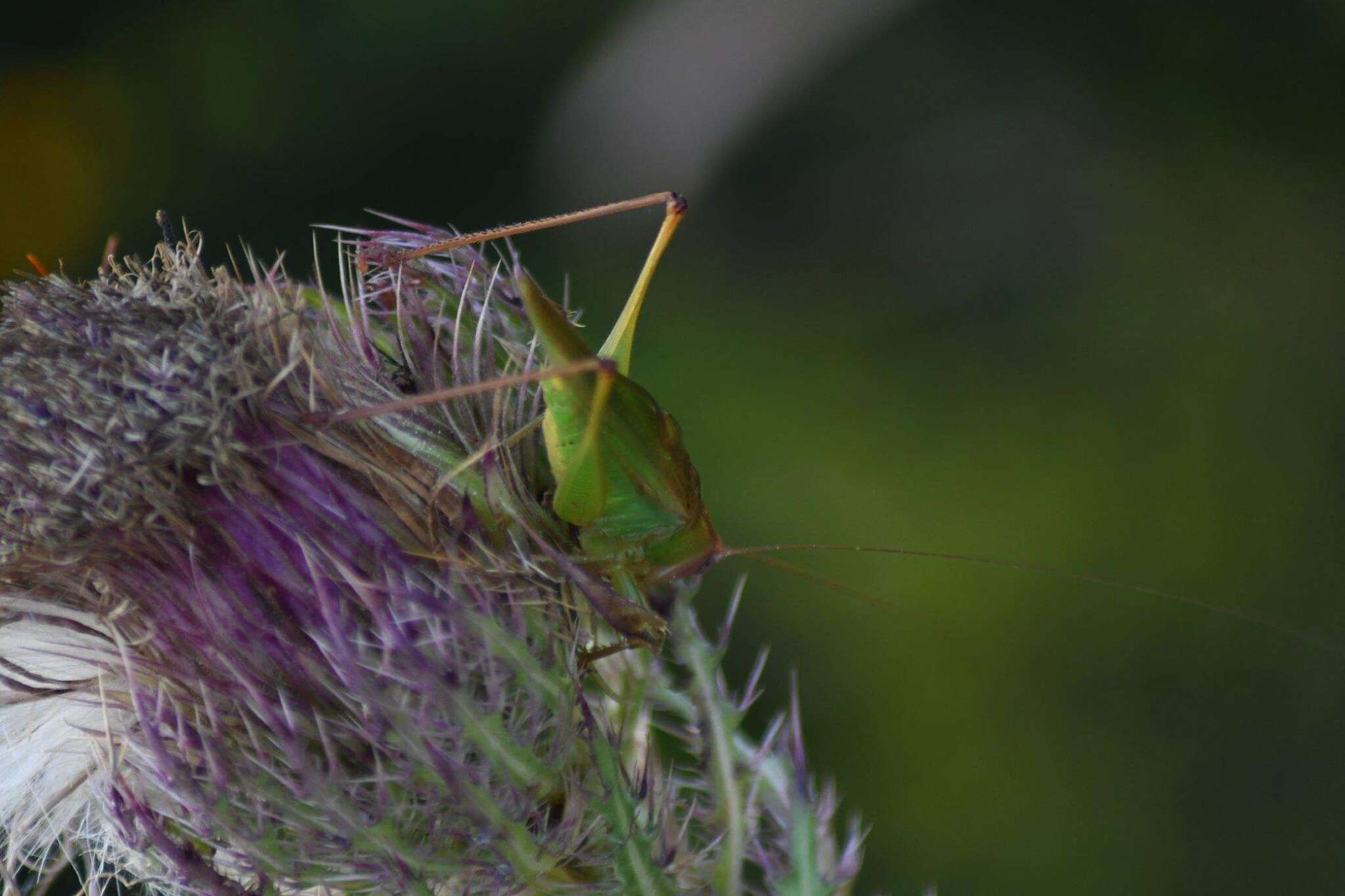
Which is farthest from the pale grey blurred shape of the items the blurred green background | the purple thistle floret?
the purple thistle floret

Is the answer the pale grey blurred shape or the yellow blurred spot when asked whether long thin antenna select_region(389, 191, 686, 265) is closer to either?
the pale grey blurred shape

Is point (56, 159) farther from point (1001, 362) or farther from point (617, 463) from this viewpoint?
point (617, 463)

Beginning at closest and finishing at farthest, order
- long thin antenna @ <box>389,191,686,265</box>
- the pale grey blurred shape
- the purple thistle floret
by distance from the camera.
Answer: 1. the purple thistle floret
2. long thin antenna @ <box>389,191,686,265</box>
3. the pale grey blurred shape

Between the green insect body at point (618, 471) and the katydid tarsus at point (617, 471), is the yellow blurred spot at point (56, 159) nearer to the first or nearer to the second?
the katydid tarsus at point (617, 471)

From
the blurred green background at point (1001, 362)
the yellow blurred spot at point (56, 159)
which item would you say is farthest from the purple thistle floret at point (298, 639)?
the yellow blurred spot at point (56, 159)

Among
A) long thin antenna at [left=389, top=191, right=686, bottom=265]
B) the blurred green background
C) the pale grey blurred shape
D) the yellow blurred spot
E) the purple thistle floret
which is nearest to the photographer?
the purple thistle floret

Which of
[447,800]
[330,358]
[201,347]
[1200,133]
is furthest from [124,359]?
[1200,133]

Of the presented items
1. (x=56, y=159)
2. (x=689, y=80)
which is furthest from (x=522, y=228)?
(x=56, y=159)

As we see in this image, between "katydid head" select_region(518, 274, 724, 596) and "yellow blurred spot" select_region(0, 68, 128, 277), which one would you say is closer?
"katydid head" select_region(518, 274, 724, 596)
